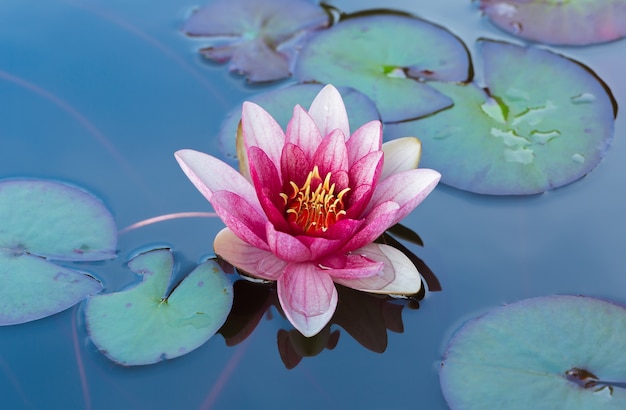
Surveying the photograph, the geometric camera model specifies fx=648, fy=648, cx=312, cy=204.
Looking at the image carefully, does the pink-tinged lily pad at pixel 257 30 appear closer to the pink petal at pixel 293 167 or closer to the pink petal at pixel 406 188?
the pink petal at pixel 293 167

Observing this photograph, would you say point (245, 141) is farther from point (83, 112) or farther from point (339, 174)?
point (83, 112)

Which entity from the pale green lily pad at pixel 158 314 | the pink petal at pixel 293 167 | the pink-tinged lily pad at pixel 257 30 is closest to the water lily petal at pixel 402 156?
the pink petal at pixel 293 167

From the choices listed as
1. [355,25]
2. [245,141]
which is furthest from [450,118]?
[245,141]

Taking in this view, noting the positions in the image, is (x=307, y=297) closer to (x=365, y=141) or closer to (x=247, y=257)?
(x=247, y=257)

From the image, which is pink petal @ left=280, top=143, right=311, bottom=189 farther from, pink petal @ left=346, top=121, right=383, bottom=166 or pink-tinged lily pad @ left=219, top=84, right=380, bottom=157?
pink-tinged lily pad @ left=219, top=84, right=380, bottom=157

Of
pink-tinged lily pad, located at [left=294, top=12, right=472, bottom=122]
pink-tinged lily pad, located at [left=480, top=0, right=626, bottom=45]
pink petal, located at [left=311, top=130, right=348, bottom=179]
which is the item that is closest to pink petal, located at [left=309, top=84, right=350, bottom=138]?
pink petal, located at [left=311, top=130, right=348, bottom=179]
